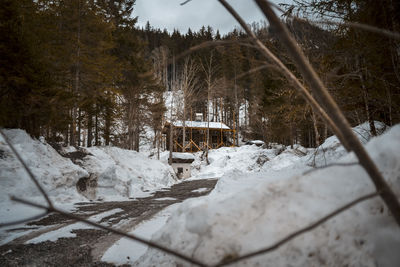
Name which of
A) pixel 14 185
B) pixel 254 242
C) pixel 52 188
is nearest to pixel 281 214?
pixel 254 242

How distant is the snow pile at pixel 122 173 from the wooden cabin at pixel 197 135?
1266 centimetres

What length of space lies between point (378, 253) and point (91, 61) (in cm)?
1356

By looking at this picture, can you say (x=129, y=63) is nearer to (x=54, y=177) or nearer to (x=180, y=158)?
(x=180, y=158)

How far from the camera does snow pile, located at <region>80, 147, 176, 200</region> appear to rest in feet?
27.4

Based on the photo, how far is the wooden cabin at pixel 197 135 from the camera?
27734 mm

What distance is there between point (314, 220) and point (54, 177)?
7767 mm

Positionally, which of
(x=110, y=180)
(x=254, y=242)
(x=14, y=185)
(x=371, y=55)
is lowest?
(x=110, y=180)

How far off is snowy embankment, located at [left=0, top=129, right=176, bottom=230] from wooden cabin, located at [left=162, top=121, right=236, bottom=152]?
645 inches

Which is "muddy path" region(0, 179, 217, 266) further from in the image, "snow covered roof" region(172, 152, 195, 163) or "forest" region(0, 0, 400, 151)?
"snow covered roof" region(172, 152, 195, 163)

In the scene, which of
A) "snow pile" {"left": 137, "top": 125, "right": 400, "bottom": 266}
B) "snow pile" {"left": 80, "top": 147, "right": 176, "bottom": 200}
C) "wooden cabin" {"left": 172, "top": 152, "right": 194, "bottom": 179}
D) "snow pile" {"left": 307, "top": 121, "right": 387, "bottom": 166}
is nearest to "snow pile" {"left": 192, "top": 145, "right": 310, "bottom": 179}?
"wooden cabin" {"left": 172, "top": 152, "right": 194, "bottom": 179}

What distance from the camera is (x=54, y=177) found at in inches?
257

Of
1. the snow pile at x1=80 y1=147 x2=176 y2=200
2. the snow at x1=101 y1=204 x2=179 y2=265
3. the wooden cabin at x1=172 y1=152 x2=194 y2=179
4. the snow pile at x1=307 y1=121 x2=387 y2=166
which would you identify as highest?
the snow pile at x1=307 y1=121 x2=387 y2=166

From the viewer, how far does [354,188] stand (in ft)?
3.03

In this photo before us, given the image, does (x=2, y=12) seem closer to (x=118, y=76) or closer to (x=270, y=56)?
(x=118, y=76)
